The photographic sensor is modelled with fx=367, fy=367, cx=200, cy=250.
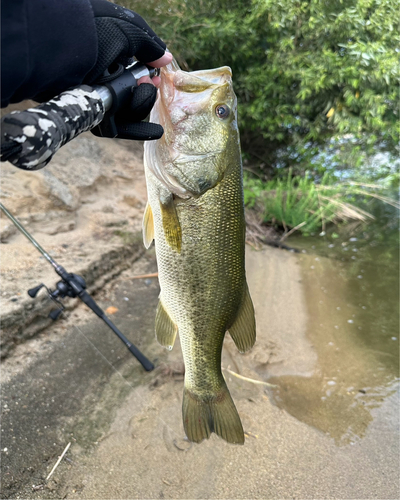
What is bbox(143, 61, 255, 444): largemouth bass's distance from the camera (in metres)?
1.67

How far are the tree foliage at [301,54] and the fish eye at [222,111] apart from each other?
451 cm

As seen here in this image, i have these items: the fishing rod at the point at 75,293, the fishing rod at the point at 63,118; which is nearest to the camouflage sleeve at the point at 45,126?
the fishing rod at the point at 63,118

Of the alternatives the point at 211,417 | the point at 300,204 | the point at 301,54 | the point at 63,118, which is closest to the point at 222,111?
the point at 63,118

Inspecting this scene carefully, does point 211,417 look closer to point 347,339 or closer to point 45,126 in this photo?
point 45,126

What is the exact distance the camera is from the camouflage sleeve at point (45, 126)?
3.20ft

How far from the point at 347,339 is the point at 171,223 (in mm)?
2475

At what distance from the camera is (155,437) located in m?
2.17

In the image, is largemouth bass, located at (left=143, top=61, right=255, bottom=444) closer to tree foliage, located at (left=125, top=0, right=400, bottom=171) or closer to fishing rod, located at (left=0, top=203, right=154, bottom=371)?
fishing rod, located at (left=0, top=203, right=154, bottom=371)

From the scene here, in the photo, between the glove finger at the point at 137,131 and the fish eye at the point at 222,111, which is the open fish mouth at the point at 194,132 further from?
the glove finger at the point at 137,131

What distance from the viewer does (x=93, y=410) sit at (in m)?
2.28

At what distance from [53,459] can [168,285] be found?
1.13m

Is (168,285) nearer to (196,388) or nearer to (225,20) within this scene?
(196,388)

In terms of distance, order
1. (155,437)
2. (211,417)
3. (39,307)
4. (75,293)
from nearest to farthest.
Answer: (211,417)
(155,437)
(75,293)
(39,307)

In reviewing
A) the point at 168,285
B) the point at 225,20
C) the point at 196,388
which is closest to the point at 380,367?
the point at 196,388
